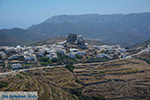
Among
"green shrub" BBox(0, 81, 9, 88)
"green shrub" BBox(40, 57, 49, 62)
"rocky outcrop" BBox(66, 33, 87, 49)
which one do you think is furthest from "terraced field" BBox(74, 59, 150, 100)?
"rocky outcrop" BBox(66, 33, 87, 49)

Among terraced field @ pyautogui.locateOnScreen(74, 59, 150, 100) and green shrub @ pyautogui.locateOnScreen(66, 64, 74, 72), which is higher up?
green shrub @ pyautogui.locateOnScreen(66, 64, 74, 72)

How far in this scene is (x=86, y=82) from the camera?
143ft

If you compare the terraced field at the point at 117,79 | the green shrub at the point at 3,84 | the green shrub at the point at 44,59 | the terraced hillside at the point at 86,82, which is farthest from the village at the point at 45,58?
the green shrub at the point at 3,84

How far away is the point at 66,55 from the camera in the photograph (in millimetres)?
59812

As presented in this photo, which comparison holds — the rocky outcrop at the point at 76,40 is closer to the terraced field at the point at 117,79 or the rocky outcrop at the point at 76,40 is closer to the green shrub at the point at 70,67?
the terraced field at the point at 117,79

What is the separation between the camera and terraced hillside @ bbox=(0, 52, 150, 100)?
37.3 m

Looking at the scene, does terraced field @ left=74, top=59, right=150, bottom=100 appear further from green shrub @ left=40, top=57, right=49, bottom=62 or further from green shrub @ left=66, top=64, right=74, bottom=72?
green shrub @ left=40, top=57, right=49, bottom=62

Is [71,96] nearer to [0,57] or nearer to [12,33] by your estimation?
[0,57]

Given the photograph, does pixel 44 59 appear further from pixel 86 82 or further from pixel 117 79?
pixel 117 79

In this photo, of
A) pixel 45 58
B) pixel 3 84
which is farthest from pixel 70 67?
pixel 3 84

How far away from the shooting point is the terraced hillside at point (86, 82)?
123ft

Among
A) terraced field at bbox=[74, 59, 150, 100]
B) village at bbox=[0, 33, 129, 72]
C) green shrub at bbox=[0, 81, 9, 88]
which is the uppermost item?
village at bbox=[0, 33, 129, 72]

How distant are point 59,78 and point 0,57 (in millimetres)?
22253

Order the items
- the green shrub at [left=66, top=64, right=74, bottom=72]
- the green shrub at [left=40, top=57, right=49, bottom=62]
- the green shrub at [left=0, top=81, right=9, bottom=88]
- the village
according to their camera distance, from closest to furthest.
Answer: the green shrub at [left=0, top=81, right=9, bottom=88], the green shrub at [left=66, top=64, right=74, bottom=72], the village, the green shrub at [left=40, top=57, right=49, bottom=62]
